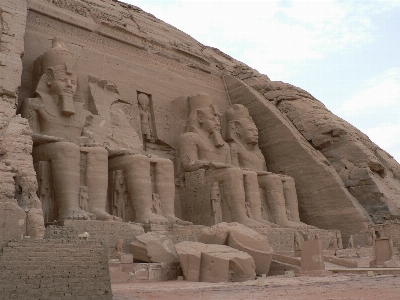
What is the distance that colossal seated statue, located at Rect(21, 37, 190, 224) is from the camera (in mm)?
7441

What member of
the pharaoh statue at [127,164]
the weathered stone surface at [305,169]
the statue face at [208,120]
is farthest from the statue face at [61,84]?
the weathered stone surface at [305,169]

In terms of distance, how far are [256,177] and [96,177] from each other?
147 inches

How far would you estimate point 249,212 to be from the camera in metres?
9.80

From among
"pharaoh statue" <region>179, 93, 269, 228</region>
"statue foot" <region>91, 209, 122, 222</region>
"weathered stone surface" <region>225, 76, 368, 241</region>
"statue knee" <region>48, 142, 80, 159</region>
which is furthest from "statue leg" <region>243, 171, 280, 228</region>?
"statue knee" <region>48, 142, 80, 159</region>

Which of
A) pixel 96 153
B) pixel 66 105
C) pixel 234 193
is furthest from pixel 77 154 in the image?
pixel 234 193

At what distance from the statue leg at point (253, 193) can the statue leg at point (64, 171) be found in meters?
3.74

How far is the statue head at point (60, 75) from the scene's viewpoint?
8.55 metres

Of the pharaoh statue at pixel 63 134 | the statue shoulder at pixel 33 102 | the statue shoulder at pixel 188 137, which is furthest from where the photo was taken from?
the statue shoulder at pixel 188 137

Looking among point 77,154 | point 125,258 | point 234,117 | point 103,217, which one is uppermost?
point 234,117

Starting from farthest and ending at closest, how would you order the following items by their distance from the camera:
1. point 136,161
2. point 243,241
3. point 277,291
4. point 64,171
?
point 136,161
point 64,171
point 243,241
point 277,291

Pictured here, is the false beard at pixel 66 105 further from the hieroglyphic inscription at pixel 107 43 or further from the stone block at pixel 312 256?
the stone block at pixel 312 256

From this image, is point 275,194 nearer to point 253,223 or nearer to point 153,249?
point 253,223

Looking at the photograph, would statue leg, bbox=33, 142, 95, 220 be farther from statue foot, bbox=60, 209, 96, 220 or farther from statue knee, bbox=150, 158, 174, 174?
statue knee, bbox=150, 158, 174, 174

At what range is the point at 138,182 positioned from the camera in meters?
8.24
